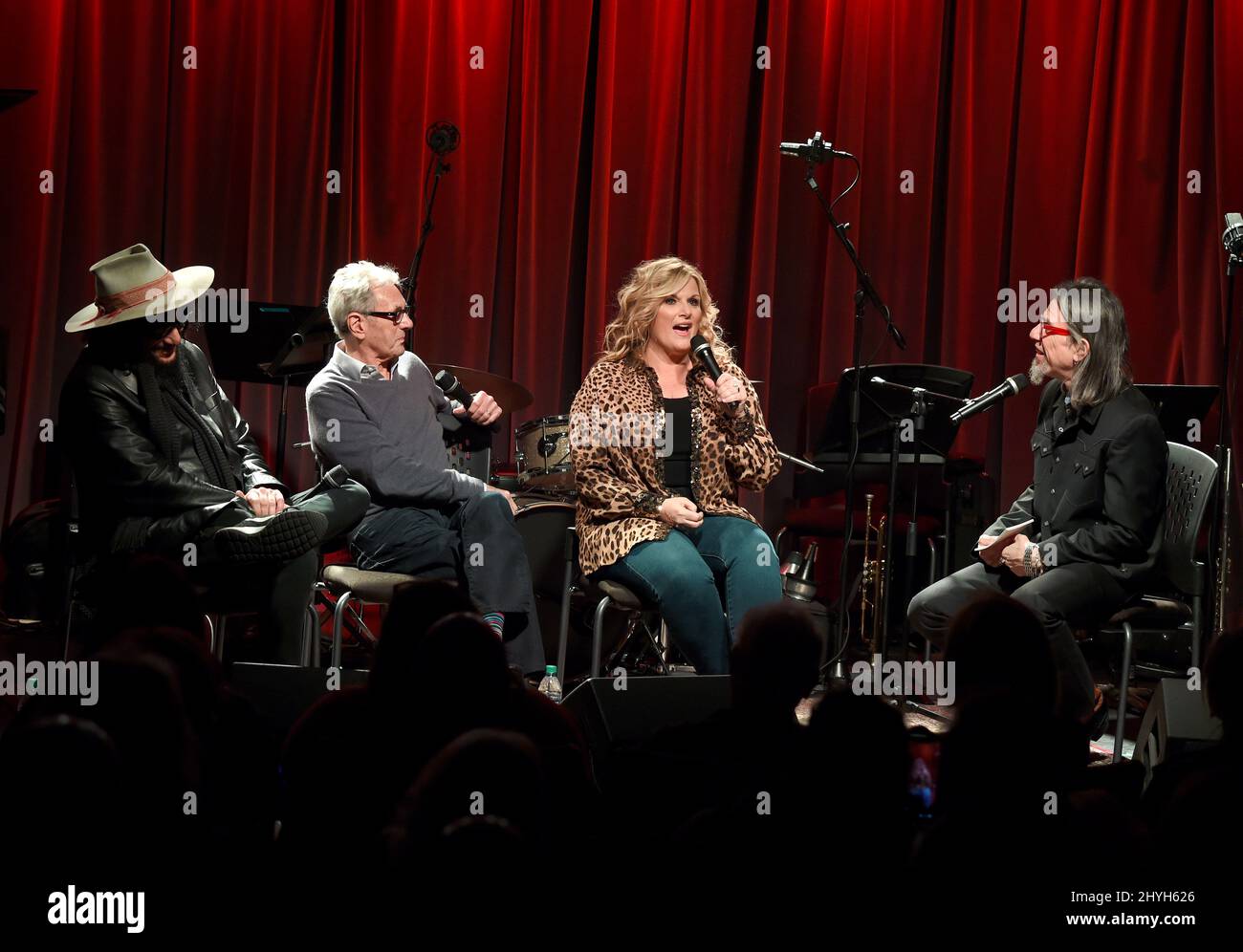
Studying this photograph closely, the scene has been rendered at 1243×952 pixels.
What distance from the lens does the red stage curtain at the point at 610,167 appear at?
17.1ft

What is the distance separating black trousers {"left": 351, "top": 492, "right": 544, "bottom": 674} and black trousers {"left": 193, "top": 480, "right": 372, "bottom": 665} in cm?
21

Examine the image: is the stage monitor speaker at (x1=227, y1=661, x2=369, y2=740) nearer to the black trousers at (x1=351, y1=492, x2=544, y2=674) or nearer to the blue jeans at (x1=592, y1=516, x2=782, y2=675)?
the blue jeans at (x1=592, y1=516, x2=782, y2=675)

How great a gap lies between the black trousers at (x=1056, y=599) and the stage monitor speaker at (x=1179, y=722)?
Result: 1.29 metres

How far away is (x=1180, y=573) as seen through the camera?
3.49 metres

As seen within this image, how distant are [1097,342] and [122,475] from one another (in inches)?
109

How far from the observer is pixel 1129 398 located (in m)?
3.51

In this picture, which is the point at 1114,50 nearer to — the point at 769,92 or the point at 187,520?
the point at 769,92

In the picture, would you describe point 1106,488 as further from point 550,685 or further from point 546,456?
point 546,456

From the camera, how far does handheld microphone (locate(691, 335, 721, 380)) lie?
11.4 feet

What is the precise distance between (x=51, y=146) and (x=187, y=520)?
2.97 metres

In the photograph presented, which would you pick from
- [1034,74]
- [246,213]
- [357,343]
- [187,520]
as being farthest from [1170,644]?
[246,213]

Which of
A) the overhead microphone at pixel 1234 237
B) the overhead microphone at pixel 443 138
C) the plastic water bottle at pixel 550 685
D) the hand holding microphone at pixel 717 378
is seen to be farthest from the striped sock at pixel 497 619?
the overhead microphone at pixel 1234 237

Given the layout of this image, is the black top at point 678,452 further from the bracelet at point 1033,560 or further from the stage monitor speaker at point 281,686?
the stage monitor speaker at point 281,686

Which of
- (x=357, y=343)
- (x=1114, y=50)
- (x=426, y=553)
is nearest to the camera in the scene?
(x=426, y=553)
